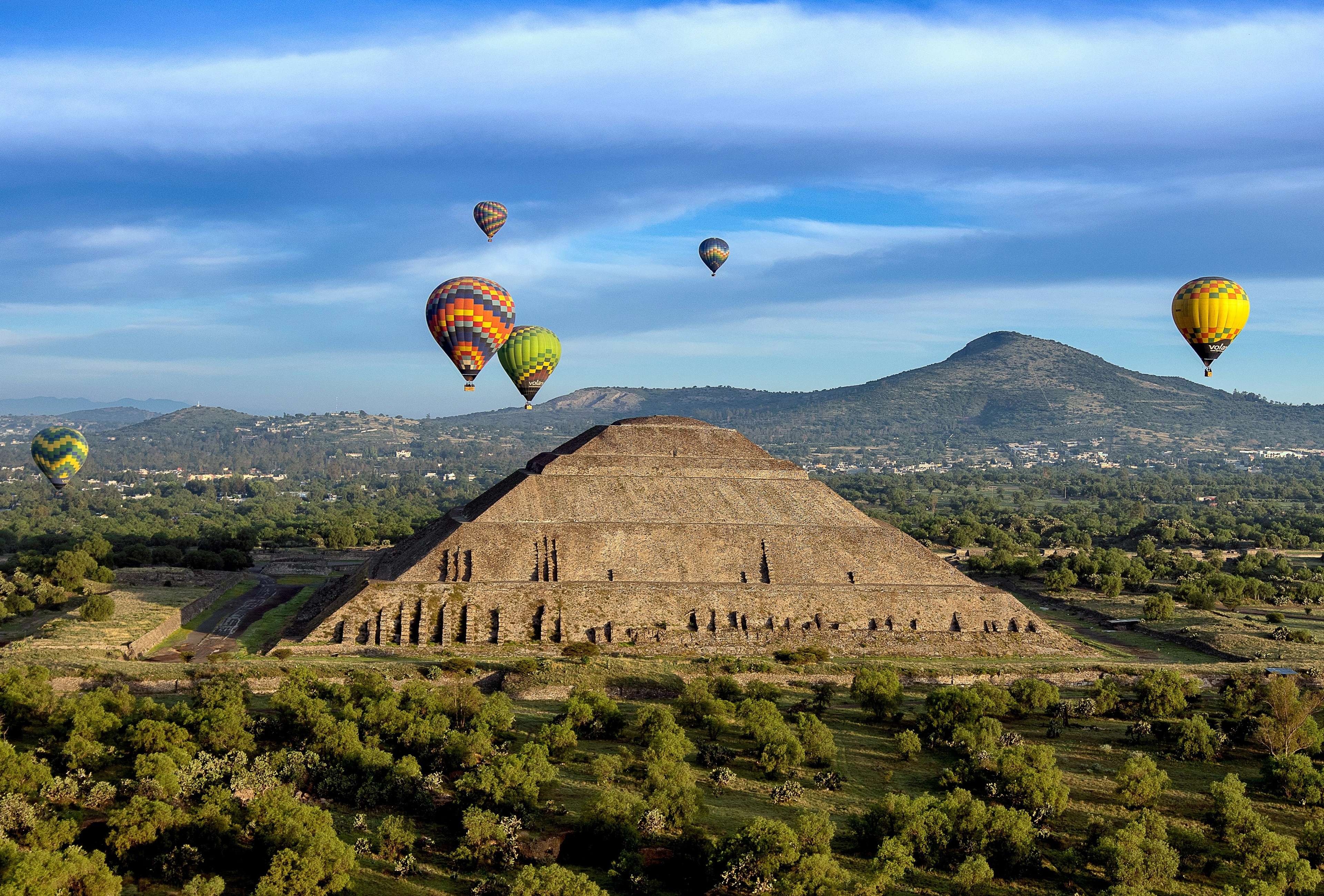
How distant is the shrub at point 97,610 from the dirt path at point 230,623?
486 cm

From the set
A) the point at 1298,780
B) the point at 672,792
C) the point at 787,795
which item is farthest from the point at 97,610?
the point at 1298,780

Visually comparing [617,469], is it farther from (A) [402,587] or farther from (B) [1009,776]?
(B) [1009,776]

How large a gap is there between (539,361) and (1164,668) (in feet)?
146

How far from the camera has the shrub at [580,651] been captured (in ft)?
173

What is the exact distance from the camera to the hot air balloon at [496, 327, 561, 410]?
6994 centimetres

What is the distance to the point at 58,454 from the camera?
82.0 m

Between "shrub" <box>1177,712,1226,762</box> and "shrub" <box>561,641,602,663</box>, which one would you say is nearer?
"shrub" <box>1177,712,1226,762</box>

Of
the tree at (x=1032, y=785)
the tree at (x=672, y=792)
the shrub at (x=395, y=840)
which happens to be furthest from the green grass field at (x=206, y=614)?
the tree at (x=1032, y=785)

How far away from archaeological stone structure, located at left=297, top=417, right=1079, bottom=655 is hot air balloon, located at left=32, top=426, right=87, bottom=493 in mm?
30696

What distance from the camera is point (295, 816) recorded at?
28.5 meters

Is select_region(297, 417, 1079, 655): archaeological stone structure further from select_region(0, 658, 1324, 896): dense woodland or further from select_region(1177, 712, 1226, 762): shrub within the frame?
select_region(1177, 712, 1226, 762): shrub

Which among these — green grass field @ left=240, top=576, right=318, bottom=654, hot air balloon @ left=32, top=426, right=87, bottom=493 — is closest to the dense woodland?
green grass field @ left=240, top=576, right=318, bottom=654

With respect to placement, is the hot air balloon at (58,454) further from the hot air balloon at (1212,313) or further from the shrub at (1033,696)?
the hot air balloon at (1212,313)

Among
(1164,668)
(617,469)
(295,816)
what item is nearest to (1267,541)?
(1164,668)
